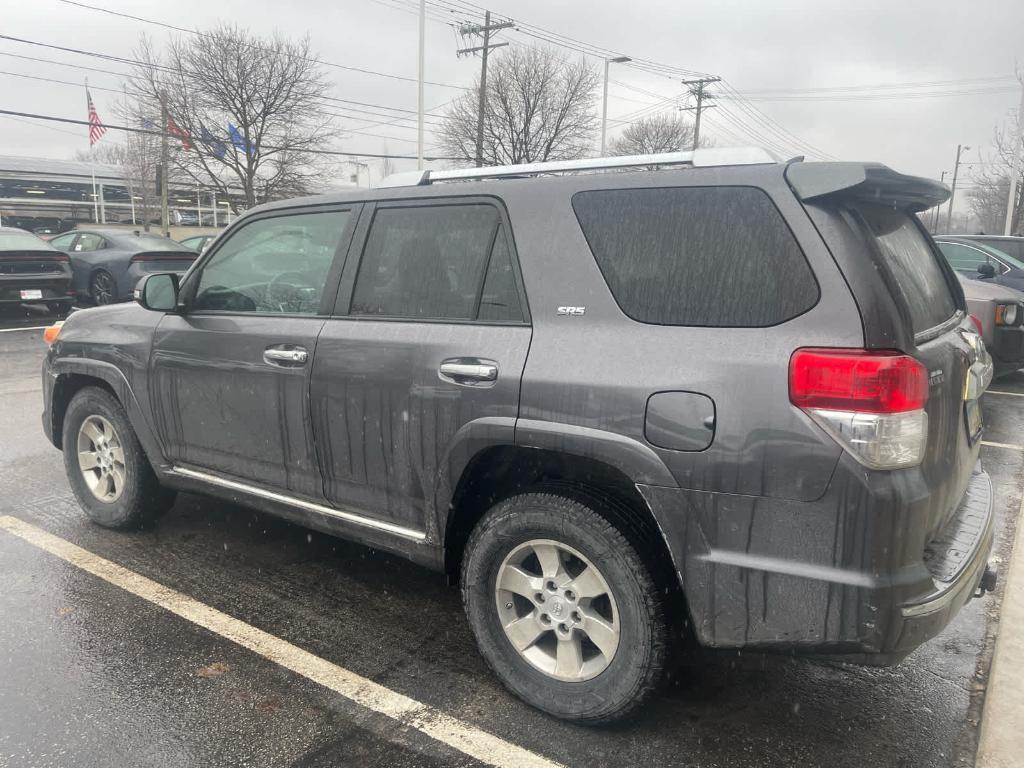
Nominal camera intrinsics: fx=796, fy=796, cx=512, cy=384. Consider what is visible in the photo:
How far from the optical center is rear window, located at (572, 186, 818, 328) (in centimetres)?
224

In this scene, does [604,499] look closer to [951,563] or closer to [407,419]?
[407,419]

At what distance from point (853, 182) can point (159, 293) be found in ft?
9.97

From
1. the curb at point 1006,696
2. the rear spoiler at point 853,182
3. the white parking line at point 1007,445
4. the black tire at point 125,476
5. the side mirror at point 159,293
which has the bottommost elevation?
the curb at point 1006,696

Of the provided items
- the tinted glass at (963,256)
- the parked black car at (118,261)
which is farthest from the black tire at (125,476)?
the tinted glass at (963,256)

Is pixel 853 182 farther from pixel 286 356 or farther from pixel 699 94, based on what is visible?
pixel 699 94

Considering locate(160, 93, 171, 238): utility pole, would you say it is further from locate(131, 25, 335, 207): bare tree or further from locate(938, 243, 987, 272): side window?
locate(938, 243, 987, 272): side window

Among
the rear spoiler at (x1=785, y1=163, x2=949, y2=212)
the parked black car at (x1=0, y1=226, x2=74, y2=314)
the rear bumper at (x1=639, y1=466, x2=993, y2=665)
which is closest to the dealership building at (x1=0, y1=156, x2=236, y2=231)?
the parked black car at (x1=0, y1=226, x2=74, y2=314)

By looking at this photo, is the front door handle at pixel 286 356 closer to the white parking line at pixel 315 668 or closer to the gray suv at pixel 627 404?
the gray suv at pixel 627 404

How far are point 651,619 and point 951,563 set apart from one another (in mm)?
888

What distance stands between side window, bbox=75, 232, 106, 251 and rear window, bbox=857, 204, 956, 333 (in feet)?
48.2

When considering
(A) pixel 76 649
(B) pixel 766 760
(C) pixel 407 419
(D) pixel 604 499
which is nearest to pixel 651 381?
(D) pixel 604 499

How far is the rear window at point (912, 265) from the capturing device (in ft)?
7.95

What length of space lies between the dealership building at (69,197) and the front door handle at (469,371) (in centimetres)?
4439

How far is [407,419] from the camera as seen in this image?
289 centimetres
